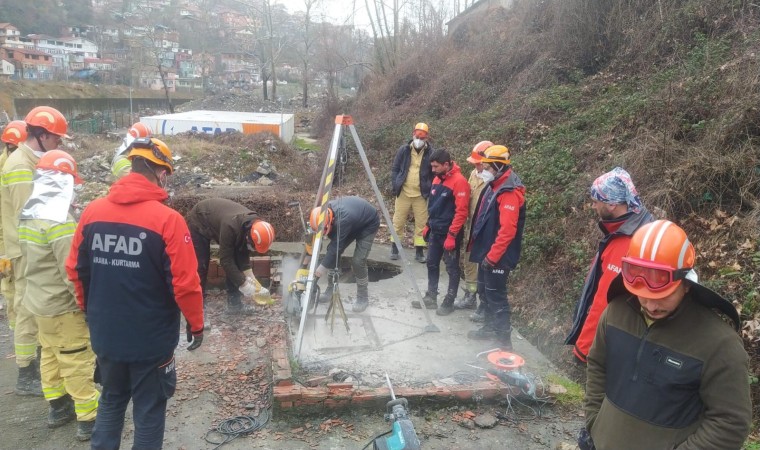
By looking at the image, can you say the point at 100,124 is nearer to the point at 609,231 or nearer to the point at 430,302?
the point at 430,302

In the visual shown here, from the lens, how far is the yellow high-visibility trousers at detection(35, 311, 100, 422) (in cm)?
338

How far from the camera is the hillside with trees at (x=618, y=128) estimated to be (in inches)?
205

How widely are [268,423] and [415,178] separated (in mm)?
4221

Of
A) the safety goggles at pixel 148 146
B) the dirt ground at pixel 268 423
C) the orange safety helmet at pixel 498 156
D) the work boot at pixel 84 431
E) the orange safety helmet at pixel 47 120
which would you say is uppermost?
the orange safety helmet at pixel 47 120

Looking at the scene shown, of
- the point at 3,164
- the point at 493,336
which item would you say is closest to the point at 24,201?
the point at 3,164

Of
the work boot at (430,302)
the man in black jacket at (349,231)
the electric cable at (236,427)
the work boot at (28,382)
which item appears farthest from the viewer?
the work boot at (430,302)

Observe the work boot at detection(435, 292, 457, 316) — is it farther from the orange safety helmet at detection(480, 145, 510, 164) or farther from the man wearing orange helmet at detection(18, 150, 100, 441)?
the man wearing orange helmet at detection(18, 150, 100, 441)

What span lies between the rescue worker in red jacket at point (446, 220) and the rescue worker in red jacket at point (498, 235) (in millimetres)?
458

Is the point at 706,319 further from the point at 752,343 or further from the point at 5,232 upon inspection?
the point at 5,232

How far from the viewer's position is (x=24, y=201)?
383cm

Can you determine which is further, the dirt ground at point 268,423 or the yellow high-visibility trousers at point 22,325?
the yellow high-visibility trousers at point 22,325

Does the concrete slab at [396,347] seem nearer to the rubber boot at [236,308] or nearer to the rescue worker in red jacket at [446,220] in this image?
the rescue worker in red jacket at [446,220]

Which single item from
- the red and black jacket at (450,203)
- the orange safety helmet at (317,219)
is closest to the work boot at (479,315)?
the red and black jacket at (450,203)

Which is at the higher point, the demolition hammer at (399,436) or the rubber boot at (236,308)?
the demolition hammer at (399,436)
